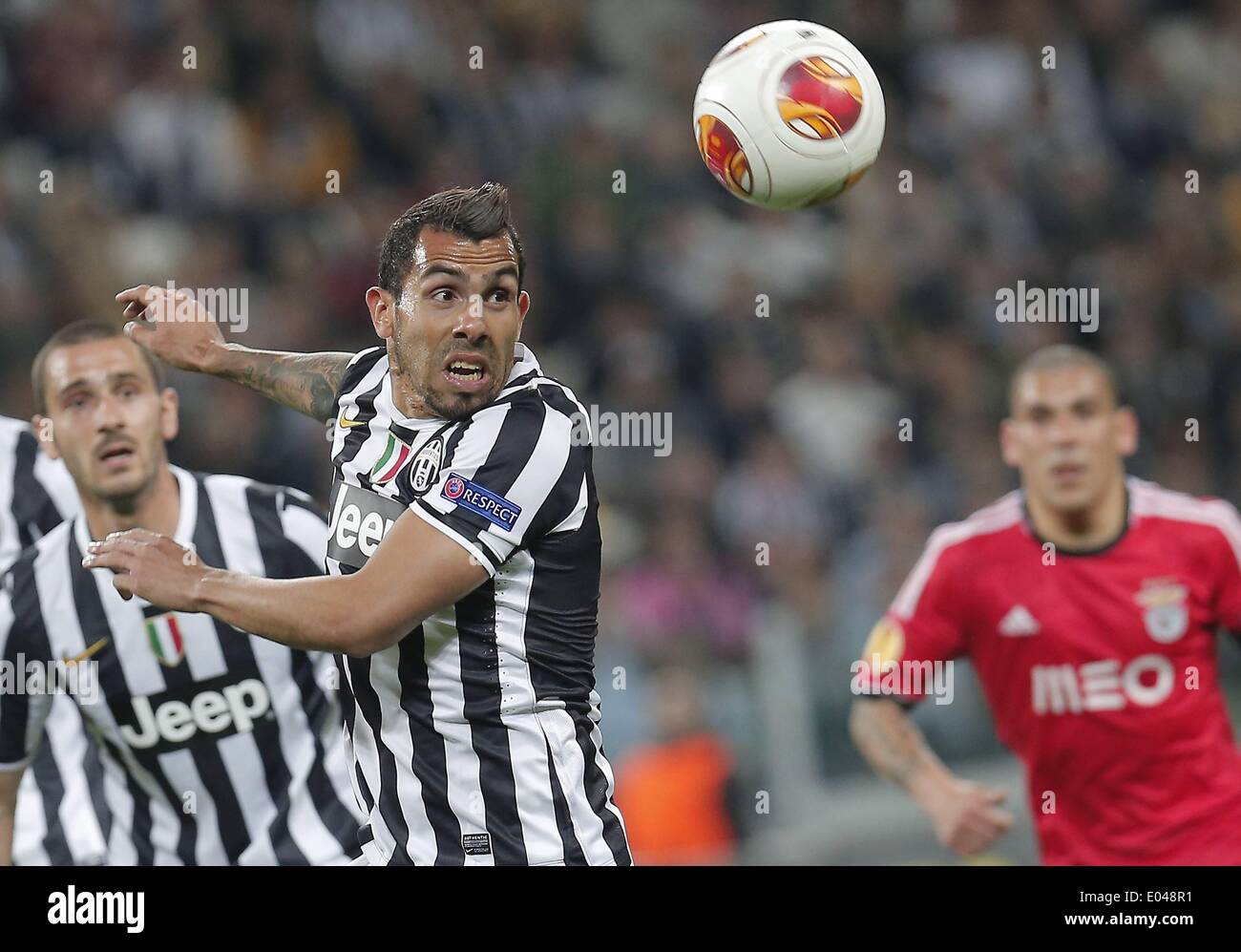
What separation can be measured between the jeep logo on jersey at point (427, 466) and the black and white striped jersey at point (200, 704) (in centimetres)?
106

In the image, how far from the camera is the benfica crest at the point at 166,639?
14.8ft

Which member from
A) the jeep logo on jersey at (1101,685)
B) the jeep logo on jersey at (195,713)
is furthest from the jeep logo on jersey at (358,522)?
the jeep logo on jersey at (1101,685)

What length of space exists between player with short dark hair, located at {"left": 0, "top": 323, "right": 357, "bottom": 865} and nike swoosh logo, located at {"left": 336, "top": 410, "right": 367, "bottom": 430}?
0.70m

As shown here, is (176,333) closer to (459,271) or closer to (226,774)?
(459,271)

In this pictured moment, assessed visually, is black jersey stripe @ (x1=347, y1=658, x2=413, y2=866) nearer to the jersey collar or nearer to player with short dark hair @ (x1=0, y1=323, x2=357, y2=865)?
player with short dark hair @ (x1=0, y1=323, x2=357, y2=865)

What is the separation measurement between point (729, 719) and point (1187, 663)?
2114mm

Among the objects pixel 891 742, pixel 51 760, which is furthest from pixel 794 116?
pixel 51 760

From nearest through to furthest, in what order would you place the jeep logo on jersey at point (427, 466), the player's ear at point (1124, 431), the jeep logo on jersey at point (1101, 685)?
the jeep logo on jersey at point (427, 466) → the jeep logo on jersey at point (1101, 685) → the player's ear at point (1124, 431)

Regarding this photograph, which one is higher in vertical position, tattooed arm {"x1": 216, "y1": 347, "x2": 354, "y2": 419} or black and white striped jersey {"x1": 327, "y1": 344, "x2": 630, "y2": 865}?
tattooed arm {"x1": 216, "y1": 347, "x2": 354, "y2": 419}

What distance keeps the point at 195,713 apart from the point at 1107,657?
2.73 metres

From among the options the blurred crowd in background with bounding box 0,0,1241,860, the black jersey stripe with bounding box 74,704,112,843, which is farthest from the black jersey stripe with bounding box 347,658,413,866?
the blurred crowd in background with bounding box 0,0,1241,860

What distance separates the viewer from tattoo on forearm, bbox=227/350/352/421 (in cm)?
421

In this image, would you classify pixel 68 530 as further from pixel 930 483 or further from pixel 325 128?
pixel 325 128

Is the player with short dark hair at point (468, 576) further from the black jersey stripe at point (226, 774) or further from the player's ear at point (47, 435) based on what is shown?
the player's ear at point (47, 435)
